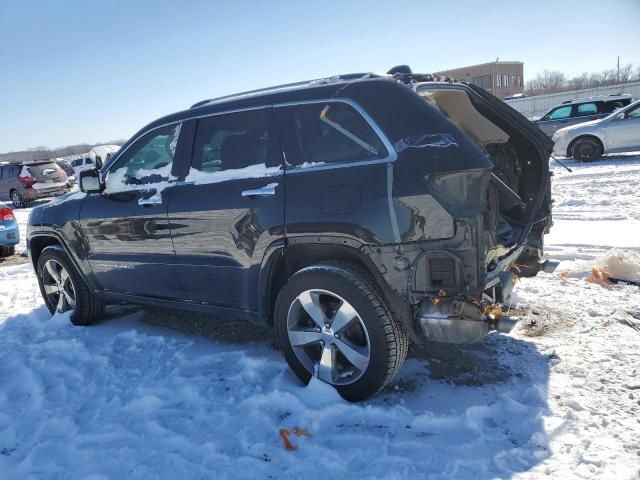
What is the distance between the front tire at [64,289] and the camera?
16.3 feet

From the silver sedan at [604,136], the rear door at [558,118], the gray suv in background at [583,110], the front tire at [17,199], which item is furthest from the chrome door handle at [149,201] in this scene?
the front tire at [17,199]

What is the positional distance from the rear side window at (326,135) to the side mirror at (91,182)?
1984mm

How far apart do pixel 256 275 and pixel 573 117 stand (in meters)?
17.5

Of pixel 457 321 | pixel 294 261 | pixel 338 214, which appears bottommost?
pixel 457 321

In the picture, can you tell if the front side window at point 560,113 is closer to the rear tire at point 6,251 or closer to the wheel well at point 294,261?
the rear tire at point 6,251

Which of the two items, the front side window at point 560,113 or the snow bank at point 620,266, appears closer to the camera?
the snow bank at point 620,266

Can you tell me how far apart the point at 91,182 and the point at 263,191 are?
1998 millimetres

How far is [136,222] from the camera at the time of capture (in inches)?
164

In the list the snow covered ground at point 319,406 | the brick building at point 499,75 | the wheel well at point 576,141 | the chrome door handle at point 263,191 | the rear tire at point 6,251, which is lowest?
the snow covered ground at point 319,406

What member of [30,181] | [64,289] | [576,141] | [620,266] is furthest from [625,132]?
[30,181]

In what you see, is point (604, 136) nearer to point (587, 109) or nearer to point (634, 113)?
point (634, 113)

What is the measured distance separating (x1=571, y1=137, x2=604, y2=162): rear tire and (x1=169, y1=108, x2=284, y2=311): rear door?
13.5 m

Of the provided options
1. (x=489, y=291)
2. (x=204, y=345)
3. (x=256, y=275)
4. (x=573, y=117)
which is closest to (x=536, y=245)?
(x=489, y=291)

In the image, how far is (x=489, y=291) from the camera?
3068 mm
